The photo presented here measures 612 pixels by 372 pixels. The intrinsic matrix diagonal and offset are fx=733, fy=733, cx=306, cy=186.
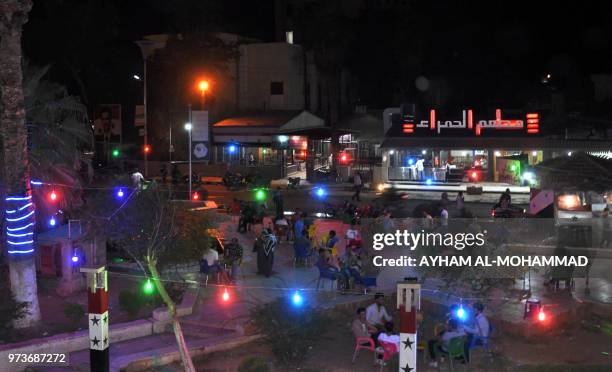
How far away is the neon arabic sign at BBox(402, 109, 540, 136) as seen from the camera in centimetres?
3784

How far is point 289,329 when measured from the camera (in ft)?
34.2

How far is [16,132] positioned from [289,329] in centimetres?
548

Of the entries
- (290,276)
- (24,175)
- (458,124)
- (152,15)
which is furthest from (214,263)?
(152,15)

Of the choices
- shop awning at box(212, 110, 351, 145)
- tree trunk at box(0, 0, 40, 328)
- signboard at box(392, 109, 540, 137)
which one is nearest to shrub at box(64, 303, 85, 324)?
tree trunk at box(0, 0, 40, 328)

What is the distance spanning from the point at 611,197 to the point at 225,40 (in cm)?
3410

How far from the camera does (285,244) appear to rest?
2002 centimetres

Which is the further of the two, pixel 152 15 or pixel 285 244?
pixel 152 15

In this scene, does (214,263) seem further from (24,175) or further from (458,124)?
(458,124)

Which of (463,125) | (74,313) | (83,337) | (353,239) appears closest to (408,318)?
(83,337)

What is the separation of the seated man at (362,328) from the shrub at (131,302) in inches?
153

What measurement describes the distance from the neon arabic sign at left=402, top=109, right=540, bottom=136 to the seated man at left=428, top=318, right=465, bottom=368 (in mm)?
28588

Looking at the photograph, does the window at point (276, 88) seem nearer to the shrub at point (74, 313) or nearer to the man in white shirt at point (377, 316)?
the shrub at point (74, 313)

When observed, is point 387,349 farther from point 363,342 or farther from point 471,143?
point 471,143

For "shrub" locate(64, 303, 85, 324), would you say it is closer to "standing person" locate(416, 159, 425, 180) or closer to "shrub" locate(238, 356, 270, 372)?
"shrub" locate(238, 356, 270, 372)
